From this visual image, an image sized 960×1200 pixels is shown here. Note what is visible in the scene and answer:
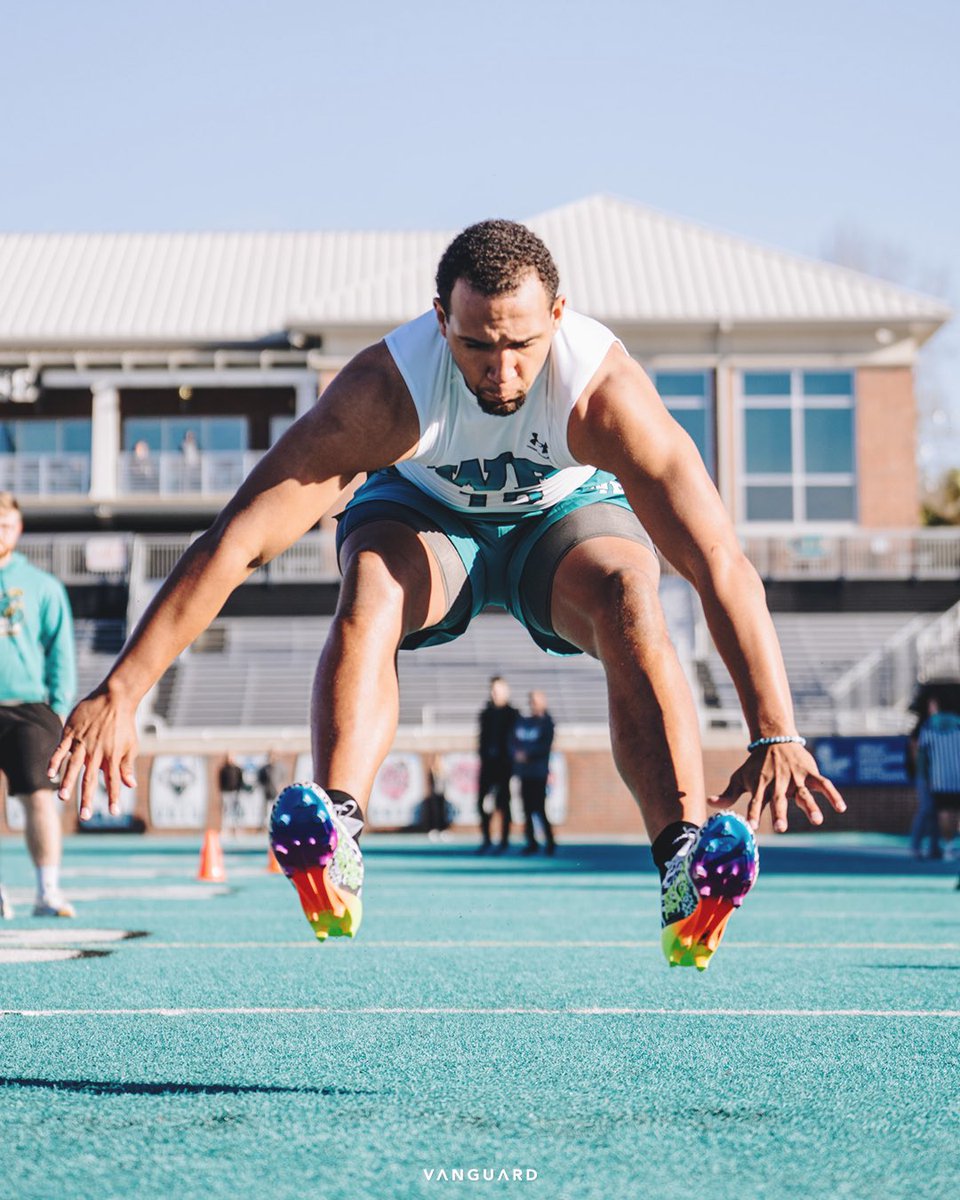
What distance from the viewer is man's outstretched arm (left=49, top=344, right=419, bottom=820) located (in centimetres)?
372

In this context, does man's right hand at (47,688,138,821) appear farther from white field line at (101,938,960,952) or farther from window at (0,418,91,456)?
window at (0,418,91,456)

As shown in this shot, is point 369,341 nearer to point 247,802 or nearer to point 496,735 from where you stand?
point 247,802

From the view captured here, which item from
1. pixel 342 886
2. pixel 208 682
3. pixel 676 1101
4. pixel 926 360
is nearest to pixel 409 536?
pixel 342 886

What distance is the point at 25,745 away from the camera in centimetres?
832

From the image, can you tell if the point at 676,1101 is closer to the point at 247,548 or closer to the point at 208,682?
the point at 247,548

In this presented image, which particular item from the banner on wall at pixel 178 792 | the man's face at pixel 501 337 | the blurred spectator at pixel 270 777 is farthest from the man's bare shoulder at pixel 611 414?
the banner on wall at pixel 178 792

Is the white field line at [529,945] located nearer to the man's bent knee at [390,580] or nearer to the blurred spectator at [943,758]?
the man's bent knee at [390,580]

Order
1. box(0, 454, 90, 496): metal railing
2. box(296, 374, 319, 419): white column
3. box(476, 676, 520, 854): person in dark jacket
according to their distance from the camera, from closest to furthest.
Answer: box(476, 676, 520, 854): person in dark jacket < box(296, 374, 319, 419): white column < box(0, 454, 90, 496): metal railing

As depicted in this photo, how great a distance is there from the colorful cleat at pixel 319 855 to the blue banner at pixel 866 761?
21987 millimetres

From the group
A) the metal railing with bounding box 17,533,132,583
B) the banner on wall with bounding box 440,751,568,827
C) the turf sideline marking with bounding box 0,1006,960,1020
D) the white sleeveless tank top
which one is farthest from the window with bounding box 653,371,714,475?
the white sleeveless tank top

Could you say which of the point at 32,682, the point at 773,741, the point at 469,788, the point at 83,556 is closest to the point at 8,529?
the point at 32,682

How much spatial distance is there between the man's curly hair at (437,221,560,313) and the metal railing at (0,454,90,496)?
35301 mm

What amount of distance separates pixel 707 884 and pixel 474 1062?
915 mm

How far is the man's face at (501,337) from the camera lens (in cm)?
386
